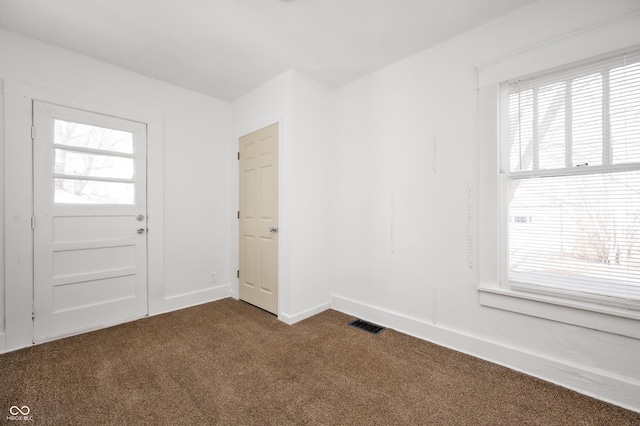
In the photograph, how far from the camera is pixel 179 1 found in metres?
2.00

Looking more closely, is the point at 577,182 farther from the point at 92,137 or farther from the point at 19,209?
the point at 19,209

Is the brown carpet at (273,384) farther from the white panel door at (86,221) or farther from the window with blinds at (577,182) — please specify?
the window with blinds at (577,182)

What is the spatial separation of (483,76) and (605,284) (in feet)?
5.60

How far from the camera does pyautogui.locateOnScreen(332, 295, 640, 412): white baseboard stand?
66.6 inches

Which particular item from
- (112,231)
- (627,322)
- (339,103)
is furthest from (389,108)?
(112,231)

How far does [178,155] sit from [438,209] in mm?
3004

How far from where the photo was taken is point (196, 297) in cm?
349

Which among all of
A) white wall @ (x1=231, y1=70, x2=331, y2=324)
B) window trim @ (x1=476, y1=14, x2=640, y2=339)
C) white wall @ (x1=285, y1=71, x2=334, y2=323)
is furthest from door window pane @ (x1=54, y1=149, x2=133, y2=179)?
window trim @ (x1=476, y1=14, x2=640, y2=339)

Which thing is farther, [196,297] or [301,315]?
[196,297]

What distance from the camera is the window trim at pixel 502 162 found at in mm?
1712

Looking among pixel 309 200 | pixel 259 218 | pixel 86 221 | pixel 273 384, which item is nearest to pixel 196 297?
pixel 259 218

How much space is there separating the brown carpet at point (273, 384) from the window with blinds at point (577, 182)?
2.58 ft

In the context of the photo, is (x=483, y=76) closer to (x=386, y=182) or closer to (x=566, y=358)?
(x=386, y=182)

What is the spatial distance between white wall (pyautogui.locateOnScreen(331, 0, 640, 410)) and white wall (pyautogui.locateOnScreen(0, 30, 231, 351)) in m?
1.58
